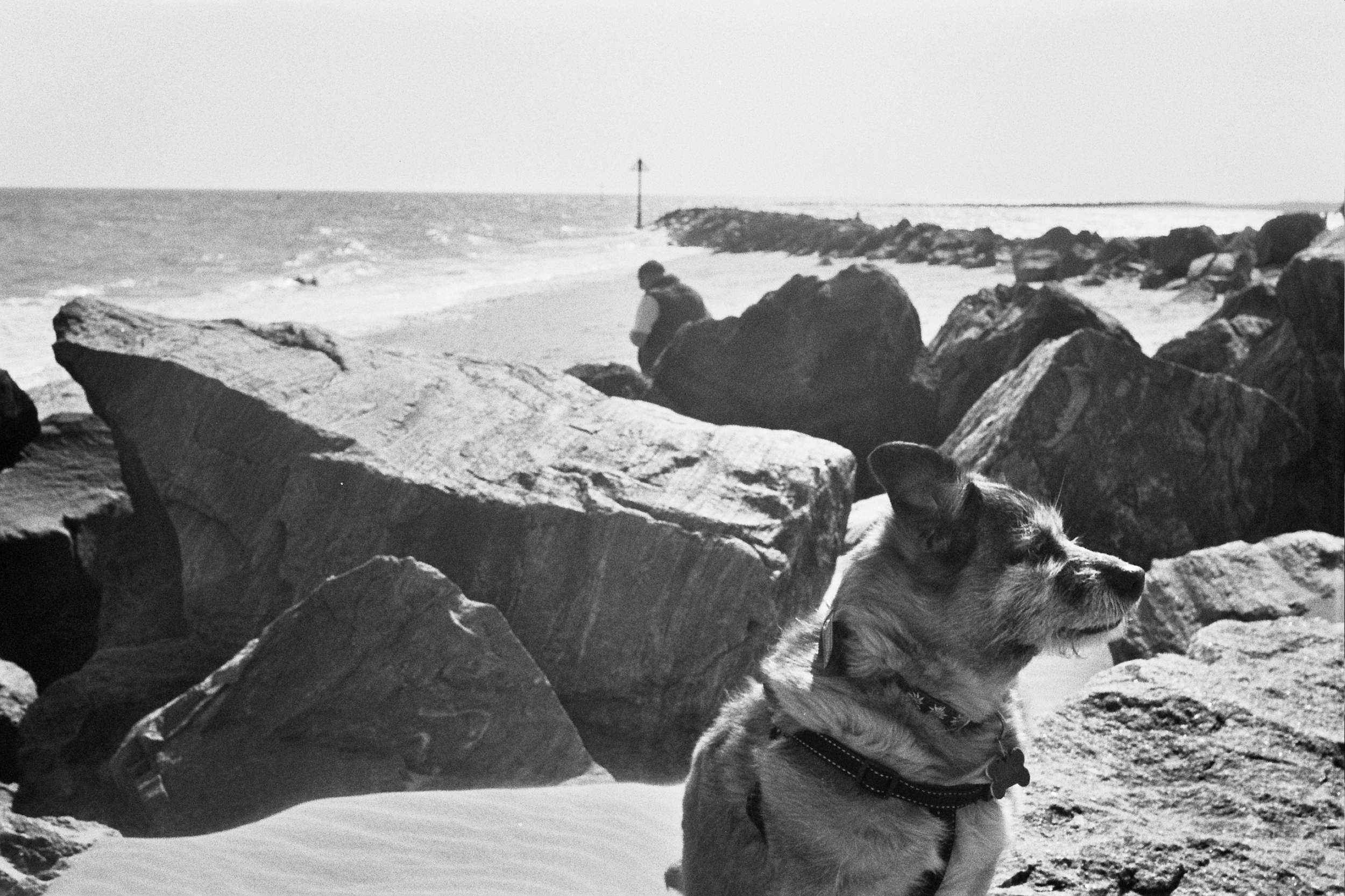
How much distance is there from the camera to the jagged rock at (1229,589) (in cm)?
608

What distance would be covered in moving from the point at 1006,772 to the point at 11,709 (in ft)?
17.9

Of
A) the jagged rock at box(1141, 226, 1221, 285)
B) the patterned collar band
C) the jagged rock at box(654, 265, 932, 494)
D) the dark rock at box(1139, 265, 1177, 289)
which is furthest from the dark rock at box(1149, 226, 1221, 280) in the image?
the patterned collar band

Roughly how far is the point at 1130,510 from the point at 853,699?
562cm

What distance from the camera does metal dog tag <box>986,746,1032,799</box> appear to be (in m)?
2.87

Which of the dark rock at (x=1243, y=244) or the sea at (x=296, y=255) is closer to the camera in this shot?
the dark rock at (x=1243, y=244)

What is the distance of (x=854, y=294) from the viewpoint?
1155 cm

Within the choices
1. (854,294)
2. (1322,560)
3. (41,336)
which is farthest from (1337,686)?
(41,336)

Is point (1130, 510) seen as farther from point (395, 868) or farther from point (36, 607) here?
point (36, 607)

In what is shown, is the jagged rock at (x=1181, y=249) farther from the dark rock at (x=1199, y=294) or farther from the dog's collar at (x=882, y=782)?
the dog's collar at (x=882, y=782)

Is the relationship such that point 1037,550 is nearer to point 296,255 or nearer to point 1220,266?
point 1220,266

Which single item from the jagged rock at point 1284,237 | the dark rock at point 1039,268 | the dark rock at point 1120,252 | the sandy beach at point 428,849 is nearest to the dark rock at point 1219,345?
the sandy beach at point 428,849

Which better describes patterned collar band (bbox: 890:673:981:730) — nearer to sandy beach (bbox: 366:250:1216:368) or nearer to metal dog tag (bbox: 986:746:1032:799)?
metal dog tag (bbox: 986:746:1032:799)

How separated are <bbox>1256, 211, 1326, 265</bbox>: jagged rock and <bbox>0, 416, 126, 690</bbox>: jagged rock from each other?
2613cm

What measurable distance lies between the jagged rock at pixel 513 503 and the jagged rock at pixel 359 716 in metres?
0.67
